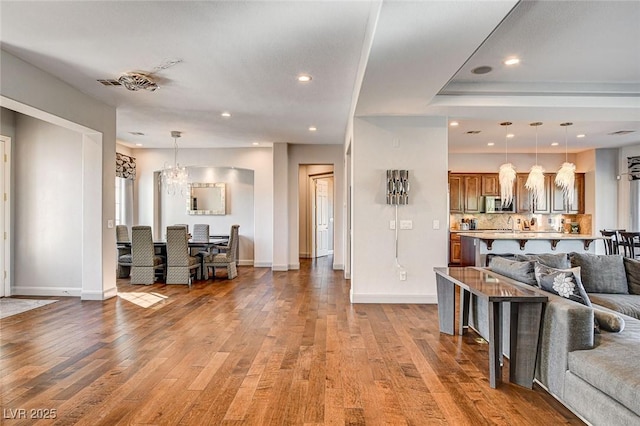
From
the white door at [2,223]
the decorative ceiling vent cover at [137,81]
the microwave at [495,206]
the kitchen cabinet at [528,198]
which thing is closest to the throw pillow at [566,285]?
the decorative ceiling vent cover at [137,81]

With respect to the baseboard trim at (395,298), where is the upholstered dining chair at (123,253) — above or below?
above

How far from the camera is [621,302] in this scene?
373 centimetres

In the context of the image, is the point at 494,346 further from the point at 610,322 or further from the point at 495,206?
the point at 495,206

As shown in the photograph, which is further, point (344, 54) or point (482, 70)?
point (482, 70)

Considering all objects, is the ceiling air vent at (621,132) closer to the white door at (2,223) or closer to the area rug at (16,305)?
the area rug at (16,305)

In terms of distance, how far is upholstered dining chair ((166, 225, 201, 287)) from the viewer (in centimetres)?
688

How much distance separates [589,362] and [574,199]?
8.38m

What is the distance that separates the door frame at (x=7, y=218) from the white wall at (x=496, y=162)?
870 centimetres

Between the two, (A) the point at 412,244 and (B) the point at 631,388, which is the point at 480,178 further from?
(B) the point at 631,388

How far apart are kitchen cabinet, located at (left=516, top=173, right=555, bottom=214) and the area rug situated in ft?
31.4

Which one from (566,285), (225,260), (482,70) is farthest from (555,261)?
(225,260)

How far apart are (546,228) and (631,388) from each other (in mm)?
8711

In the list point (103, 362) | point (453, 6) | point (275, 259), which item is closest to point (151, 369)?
point (103, 362)

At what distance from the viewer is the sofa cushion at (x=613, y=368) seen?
1963 millimetres
